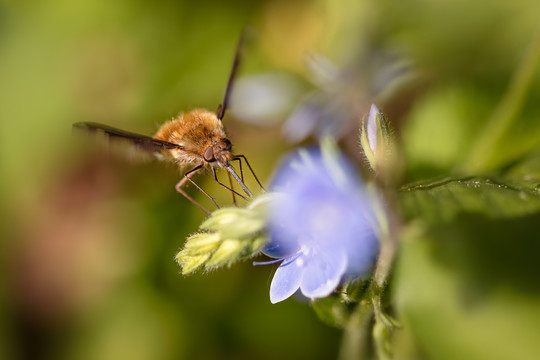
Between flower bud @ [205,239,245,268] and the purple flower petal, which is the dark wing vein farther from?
the purple flower petal

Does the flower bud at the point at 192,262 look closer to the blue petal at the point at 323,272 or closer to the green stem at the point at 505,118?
the blue petal at the point at 323,272

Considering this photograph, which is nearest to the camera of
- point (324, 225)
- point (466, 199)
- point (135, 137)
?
point (324, 225)

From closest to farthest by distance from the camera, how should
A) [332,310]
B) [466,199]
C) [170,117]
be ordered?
[466,199], [332,310], [170,117]

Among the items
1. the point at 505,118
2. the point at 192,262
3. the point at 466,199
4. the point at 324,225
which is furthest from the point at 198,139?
the point at 505,118

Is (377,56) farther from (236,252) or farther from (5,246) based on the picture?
(5,246)

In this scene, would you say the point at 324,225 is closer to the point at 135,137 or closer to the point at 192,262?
the point at 192,262

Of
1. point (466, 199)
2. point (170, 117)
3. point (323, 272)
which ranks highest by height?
point (170, 117)

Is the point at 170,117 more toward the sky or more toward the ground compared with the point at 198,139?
more toward the sky

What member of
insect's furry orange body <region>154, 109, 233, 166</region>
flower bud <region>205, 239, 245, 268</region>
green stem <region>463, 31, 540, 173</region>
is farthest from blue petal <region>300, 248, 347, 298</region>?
green stem <region>463, 31, 540, 173</region>

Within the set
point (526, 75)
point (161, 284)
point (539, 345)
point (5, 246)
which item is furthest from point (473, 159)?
point (5, 246)
